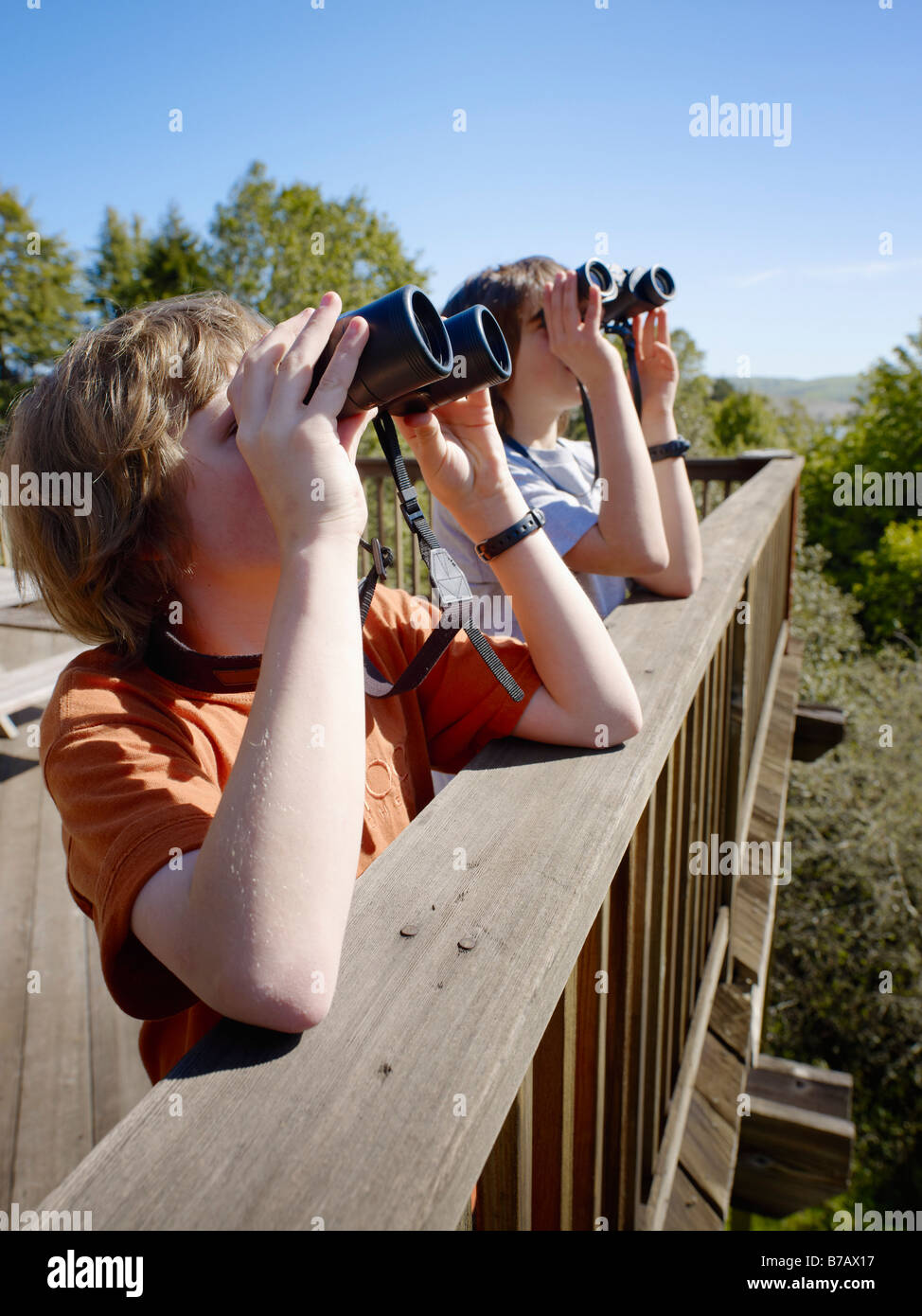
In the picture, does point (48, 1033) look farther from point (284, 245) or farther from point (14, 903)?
point (284, 245)

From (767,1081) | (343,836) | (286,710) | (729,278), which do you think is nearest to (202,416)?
(286,710)

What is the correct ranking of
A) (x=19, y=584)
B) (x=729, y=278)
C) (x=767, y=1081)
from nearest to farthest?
(x=19, y=584) → (x=767, y=1081) → (x=729, y=278)

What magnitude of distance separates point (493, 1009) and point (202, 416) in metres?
0.83

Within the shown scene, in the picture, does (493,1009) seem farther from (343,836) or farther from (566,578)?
(566,578)

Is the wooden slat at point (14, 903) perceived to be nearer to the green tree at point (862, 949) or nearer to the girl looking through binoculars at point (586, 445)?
the girl looking through binoculars at point (586, 445)

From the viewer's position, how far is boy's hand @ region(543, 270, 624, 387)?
1724 mm

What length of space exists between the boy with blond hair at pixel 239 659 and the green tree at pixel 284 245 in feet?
79.2

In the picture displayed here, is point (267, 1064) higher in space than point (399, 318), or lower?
lower

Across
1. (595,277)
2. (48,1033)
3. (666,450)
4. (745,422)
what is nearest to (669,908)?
(666,450)

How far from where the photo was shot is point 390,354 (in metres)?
0.93

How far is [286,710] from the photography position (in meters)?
0.74

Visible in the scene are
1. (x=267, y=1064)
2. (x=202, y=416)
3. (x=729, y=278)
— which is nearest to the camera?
(x=267, y=1064)

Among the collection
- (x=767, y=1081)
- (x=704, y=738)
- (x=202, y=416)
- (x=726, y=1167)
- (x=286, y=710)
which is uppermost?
(x=202, y=416)

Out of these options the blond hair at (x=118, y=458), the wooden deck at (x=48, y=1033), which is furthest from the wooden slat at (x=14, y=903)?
the blond hair at (x=118, y=458)
